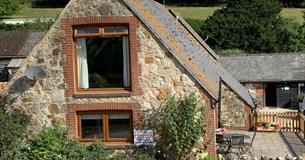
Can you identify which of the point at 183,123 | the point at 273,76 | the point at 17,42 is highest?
the point at 17,42

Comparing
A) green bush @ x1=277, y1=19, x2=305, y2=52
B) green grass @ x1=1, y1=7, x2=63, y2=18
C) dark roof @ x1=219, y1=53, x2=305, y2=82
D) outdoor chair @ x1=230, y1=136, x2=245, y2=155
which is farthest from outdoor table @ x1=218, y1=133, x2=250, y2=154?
green grass @ x1=1, y1=7, x2=63, y2=18

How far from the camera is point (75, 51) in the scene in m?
16.6

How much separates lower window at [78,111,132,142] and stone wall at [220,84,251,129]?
9625mm

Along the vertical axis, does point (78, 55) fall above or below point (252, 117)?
above

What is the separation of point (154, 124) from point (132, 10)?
10.5 ft

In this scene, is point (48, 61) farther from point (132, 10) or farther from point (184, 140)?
point (184, 140)

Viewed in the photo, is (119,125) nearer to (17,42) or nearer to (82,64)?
(82,64)

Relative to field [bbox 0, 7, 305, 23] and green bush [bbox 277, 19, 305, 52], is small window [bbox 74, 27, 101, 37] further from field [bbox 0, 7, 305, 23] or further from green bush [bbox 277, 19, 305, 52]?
field [bbox 0, 7, 305, 23]

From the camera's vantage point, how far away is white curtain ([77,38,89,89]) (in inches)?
654

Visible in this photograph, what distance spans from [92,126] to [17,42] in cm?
3788

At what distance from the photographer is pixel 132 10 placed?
16.1m

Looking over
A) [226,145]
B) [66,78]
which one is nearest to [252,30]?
[226,145]

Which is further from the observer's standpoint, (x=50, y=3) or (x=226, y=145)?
(x=50, y=3)

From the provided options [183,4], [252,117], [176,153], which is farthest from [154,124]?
[183,4]
